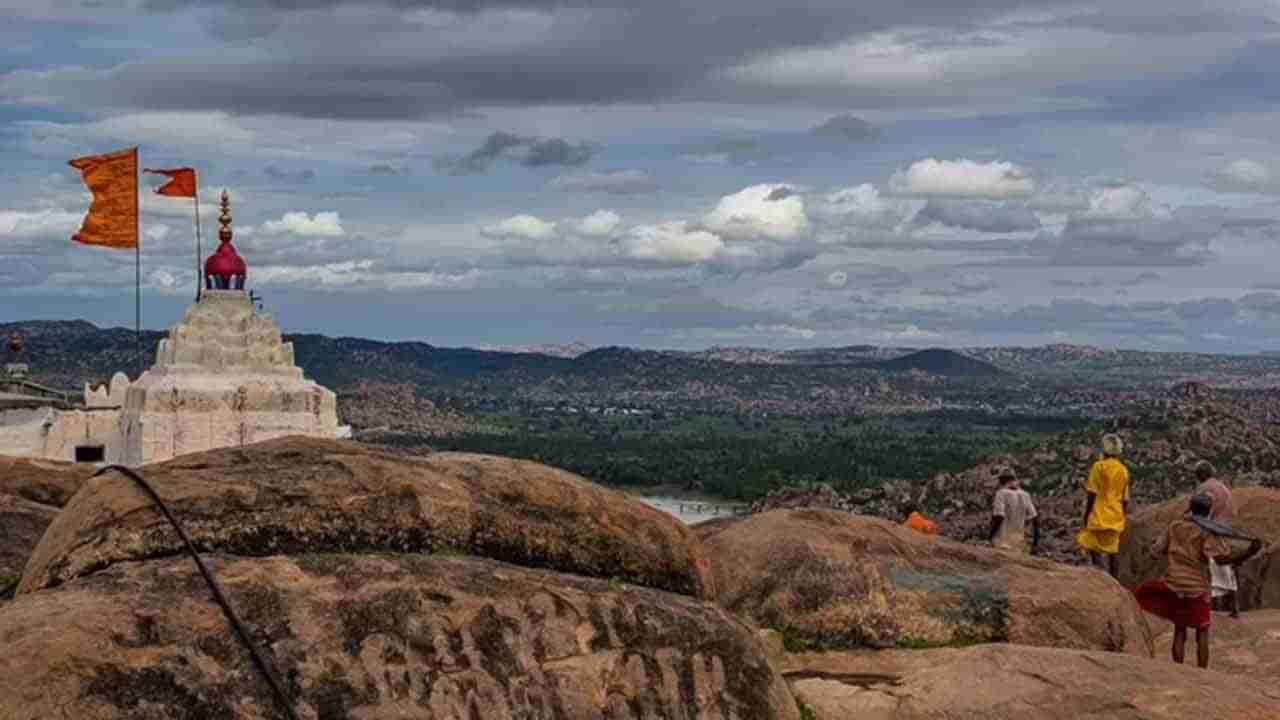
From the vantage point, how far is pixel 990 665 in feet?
43.6

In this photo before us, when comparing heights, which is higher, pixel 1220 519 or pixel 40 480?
pixel 40 480

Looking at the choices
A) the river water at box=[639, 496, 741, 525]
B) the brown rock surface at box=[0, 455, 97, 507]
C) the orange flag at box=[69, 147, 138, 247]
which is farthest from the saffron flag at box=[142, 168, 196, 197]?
the river water at box=[639, 496, 741, 525]

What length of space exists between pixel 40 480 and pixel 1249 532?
645 inches

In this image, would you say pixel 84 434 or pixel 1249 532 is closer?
pixel 1249 532

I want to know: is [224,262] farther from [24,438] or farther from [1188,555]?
[1188,555]

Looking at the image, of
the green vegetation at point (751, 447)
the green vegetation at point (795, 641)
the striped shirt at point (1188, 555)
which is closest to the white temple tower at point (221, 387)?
the green vegetation at point (795, 641)

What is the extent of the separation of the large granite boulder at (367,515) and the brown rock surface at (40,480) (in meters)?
6.90

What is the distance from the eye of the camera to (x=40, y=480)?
18.9 m

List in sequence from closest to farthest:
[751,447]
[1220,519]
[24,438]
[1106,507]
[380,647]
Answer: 1. [380,647]
2. [1220,519]
3. [1106,507]
4. [24,438]
5. [751,447]

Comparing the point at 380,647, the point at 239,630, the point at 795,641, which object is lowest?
the point at 795,641

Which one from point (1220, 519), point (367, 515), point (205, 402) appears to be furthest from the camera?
point (205, 402)

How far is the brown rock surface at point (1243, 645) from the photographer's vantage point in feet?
56.7

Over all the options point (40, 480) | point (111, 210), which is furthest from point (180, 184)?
point (40, 480)

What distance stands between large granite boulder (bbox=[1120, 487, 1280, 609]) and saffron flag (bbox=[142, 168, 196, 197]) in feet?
81.9
